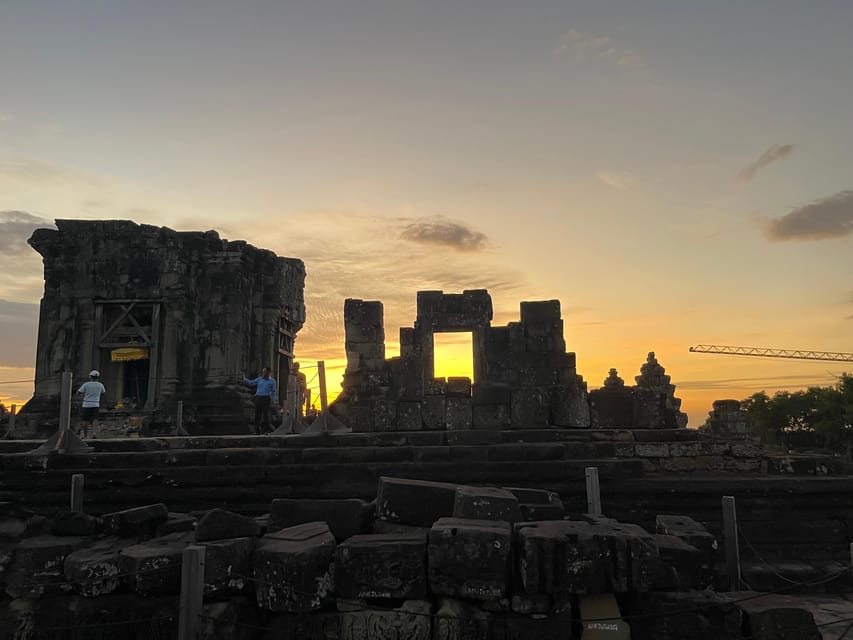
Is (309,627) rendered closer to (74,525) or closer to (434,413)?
(74,525)

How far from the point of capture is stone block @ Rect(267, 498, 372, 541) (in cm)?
590

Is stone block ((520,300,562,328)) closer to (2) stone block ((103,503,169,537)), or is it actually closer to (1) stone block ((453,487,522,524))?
(1) stone block ((453,487,522,524))

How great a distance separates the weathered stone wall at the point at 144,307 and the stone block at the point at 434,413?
9972mm

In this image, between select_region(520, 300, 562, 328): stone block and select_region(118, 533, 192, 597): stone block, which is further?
select_region(520, 300, 562, 328): stone block

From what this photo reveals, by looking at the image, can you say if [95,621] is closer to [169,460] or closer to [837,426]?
[169,460]

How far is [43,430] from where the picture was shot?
1745 centimetres

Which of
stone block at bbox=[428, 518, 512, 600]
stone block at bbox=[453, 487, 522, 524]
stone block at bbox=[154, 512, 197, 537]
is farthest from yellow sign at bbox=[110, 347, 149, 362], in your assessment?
stone block at bbox=[428, 518, 512, 600]

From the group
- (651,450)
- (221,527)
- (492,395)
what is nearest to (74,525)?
(221,527)

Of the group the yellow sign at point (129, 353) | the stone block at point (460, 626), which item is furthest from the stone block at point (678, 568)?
the yellow sign at point (129, 353)

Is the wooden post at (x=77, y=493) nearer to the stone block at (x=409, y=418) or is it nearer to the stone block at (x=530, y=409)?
the stone block at (x=409, y=418)

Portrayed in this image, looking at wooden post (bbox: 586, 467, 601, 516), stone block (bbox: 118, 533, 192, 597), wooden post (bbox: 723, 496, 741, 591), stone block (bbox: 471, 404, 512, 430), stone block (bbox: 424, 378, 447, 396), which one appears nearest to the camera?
stone block (bbox: 118, 533, 192, 597)

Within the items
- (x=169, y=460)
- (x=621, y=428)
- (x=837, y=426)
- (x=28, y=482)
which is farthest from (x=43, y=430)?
(x=837, y=426)

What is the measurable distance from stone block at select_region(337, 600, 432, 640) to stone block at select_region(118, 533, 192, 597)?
1.44 meters

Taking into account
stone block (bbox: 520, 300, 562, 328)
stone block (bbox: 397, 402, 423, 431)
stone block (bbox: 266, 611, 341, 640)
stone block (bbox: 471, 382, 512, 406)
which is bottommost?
stone block (bbox: 266, 611, 341, 640)
